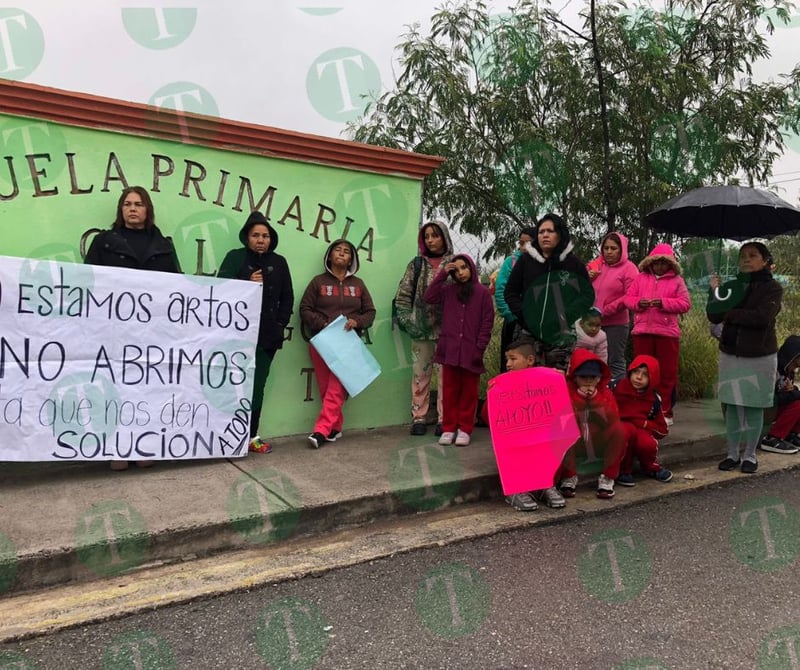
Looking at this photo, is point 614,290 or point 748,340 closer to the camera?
point 748,340

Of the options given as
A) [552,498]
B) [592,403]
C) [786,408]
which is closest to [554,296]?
[592,403]

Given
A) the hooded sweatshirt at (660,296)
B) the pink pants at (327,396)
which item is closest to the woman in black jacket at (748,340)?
the hooded sweatshirt at (660,296)

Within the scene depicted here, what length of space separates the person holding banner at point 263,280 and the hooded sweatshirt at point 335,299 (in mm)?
220

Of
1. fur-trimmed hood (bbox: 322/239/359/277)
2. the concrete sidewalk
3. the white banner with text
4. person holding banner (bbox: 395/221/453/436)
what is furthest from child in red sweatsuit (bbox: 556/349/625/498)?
the white banner with text

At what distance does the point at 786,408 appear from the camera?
5.62 metres

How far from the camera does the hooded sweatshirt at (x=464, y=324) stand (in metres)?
4.91

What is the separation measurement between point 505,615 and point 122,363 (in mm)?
2814

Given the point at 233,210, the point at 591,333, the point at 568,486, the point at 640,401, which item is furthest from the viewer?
the point at 591,333

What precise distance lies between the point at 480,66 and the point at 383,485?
637cm

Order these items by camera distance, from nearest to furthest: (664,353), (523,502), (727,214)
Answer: (523,502) → (664,353) → (727,214)

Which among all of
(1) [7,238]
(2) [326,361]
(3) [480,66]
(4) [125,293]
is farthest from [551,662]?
(3) [480,66]

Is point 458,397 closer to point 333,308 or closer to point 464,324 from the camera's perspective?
point 464,324

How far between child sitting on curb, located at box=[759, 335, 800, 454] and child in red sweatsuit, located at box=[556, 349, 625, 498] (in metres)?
2.10

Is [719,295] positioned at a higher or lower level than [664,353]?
higher
